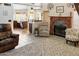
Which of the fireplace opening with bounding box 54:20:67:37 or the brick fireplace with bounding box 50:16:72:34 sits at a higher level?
the brick fireplace with bounding box 50:16:72:34

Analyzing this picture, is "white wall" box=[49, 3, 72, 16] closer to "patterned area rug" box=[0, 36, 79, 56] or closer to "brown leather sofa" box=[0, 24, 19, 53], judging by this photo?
"patterned area rug" box=[0, 36, 79, 56]

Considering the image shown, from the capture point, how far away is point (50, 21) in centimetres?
292

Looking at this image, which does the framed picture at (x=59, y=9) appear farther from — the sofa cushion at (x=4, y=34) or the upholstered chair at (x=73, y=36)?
the sofa cushion at (x=4, y=34)

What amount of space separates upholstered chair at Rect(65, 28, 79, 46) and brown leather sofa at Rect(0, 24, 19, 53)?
33.3 inches

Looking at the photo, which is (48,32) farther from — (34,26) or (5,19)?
(5,19)

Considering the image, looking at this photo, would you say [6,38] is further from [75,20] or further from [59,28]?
[75,20]

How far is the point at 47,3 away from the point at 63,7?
27 cm

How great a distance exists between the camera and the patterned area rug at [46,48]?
9.01ft

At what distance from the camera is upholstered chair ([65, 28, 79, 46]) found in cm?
280

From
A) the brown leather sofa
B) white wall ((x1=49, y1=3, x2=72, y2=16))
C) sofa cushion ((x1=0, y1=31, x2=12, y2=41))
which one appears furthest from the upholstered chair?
sofa cushion ((x1=0, y1=31, x2=12, y2=41))

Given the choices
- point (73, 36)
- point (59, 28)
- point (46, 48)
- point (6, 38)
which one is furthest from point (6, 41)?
point (73, 36)

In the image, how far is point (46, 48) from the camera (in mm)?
2787

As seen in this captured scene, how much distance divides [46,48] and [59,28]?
0.43 m

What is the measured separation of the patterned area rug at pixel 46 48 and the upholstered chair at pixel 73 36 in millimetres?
81
